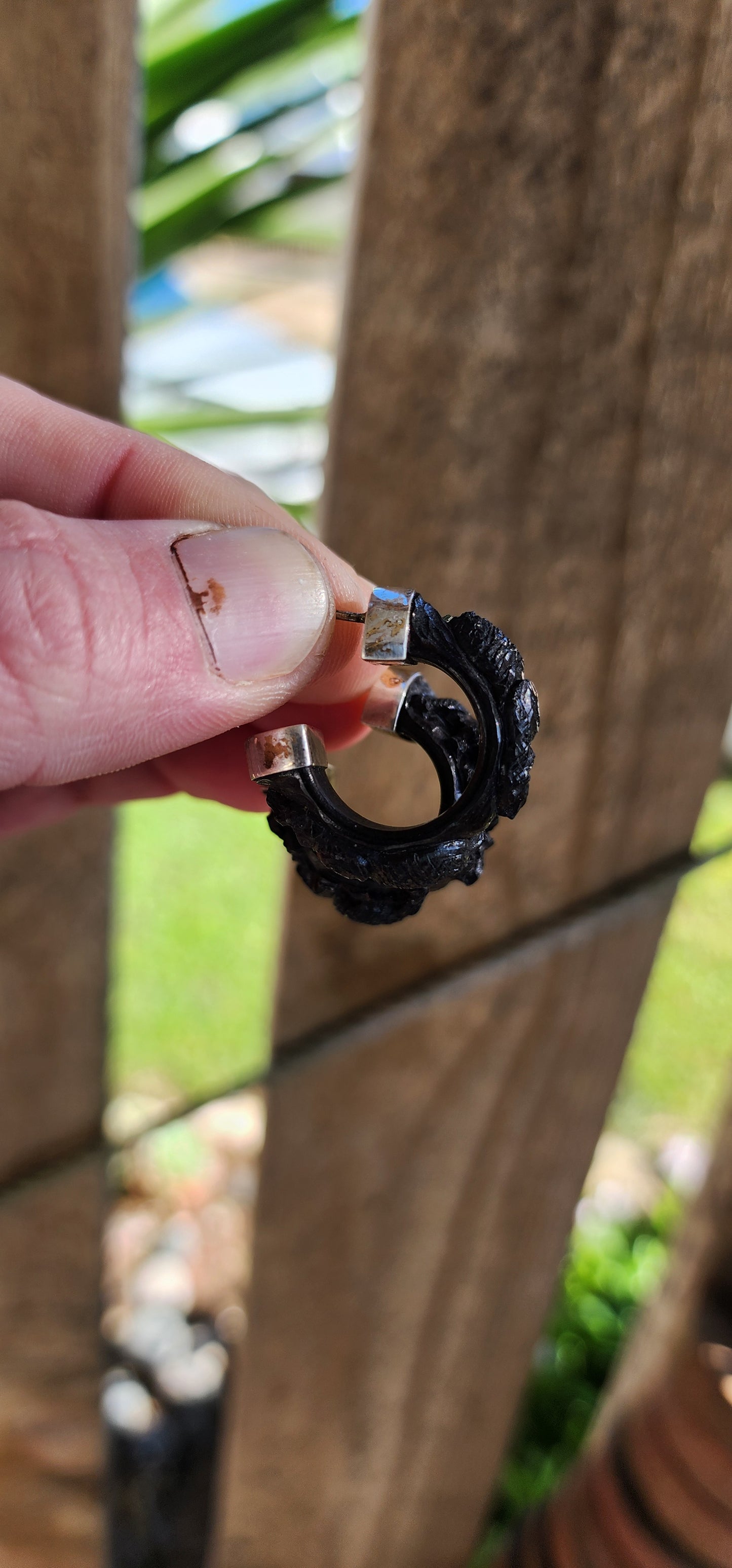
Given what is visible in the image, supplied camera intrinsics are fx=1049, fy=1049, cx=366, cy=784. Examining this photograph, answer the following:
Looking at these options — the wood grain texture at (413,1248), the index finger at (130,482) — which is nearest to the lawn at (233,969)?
the wood grain texture at (413,1248)

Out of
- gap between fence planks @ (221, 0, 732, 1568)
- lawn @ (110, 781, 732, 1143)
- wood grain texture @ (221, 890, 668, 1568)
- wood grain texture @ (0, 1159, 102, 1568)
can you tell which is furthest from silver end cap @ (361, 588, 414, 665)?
lawn @ (110, 781, 732, 1143)

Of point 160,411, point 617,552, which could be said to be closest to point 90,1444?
point 617,552

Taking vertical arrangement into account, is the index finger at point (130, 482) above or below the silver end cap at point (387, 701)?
above

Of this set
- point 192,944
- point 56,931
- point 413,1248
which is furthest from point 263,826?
point 56,931

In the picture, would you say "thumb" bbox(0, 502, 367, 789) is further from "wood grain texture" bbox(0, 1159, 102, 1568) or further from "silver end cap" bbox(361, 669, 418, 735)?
"wood grain texture" bbox(0, 1159, 102, 1568)

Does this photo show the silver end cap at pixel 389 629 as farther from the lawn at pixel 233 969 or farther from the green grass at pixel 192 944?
the lawn at pixel 233 969

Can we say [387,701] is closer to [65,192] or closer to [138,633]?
[138,633]
